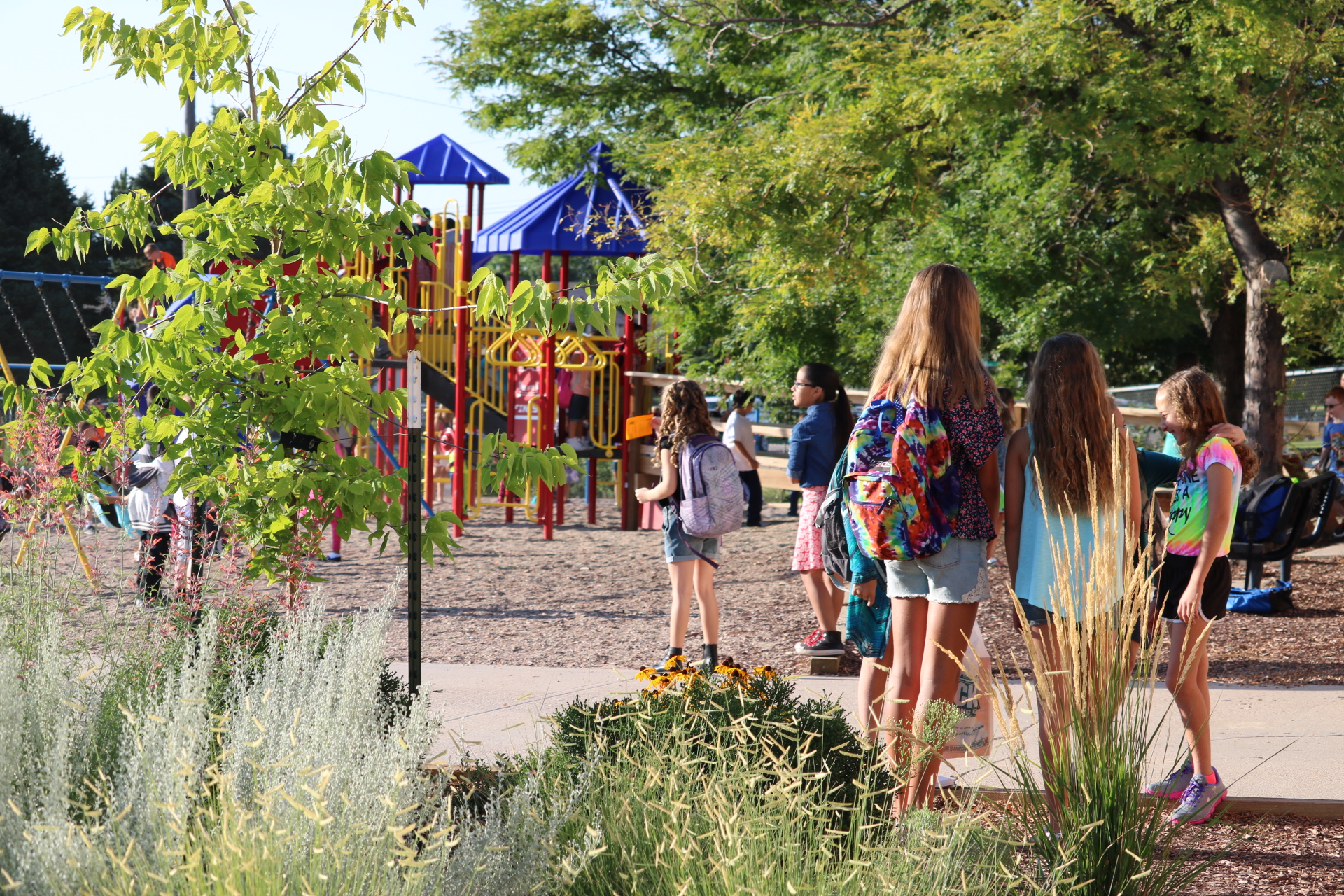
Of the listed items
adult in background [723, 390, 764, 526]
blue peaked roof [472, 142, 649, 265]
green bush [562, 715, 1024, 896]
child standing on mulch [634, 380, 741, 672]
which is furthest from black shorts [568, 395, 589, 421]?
green bush [562, 715, 1024, 896]

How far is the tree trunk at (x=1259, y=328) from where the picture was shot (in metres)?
9.06

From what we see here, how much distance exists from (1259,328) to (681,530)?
599 centimetres

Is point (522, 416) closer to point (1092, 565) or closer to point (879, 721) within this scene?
point (879, 721)

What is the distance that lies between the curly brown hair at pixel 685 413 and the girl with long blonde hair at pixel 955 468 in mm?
2350

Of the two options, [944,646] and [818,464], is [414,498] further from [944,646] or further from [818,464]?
[818,464]

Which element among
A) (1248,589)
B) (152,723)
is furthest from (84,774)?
(1248,589)

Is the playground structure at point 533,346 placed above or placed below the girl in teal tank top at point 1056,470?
above

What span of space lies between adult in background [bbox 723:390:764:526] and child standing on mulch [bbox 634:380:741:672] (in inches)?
138

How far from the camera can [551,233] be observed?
48.2 ft

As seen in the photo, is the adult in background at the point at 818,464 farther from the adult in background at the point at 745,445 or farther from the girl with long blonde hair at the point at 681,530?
the adult in background at the point at 745,445

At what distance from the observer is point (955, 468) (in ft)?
11.5

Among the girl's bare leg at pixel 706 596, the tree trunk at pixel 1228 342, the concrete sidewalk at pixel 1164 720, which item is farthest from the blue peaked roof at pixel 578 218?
the concrete sidewalk at pixel 1164 720

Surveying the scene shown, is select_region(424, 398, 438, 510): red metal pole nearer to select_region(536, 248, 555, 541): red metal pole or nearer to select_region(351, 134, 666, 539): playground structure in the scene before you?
select_region(351, 134, 666, 539): playground structure

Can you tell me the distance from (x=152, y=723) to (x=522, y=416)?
1265 centimetres
